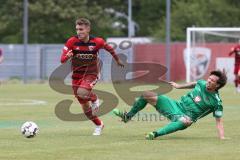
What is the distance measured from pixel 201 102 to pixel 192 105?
182 mm

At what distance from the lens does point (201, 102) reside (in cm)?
1488

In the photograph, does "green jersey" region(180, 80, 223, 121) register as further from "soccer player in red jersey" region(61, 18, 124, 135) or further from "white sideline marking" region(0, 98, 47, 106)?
"white sideline marking" region(0, 98, 47, 106)

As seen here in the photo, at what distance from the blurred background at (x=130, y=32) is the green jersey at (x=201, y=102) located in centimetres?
3130

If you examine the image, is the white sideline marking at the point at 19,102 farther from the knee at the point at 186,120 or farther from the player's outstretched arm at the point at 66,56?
the knee at the point at 186,120

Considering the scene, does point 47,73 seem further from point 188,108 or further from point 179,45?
point 188,108

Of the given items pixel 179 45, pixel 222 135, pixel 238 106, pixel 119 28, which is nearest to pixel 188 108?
pixel 222 135

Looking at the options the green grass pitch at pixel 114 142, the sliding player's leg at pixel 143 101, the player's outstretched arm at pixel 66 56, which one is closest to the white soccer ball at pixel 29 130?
the green grass pitch at pixel 114 142

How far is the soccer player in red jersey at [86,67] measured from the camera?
52.7 feet

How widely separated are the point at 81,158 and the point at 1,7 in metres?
55.3

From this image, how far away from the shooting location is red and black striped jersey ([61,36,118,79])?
16.0m

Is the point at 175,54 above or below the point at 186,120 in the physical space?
below

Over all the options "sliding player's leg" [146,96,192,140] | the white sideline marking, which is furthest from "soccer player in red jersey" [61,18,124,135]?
the white sideline marking

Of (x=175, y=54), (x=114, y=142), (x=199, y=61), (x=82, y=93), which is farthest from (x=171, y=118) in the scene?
(x=175, y=54)

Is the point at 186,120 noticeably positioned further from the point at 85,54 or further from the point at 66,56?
the point at 85,54
